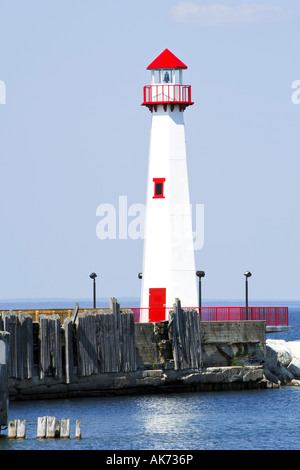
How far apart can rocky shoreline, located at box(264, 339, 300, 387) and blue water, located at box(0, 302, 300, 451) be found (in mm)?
1851

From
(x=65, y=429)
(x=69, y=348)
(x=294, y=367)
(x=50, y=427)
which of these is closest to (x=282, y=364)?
(x=294, y=367)

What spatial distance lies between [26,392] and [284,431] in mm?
9876

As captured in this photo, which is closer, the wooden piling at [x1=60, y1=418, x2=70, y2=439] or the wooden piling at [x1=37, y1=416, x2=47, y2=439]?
the wooden piling at [x1=60, y1=418, x2=70, y2=439]

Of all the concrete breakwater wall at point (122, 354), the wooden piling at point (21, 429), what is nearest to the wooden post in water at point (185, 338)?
the concrete breakwater wall at point (122, 354)

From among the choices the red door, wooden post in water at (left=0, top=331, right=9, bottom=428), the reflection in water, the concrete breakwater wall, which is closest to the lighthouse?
the red door

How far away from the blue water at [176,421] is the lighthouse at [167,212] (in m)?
4.86

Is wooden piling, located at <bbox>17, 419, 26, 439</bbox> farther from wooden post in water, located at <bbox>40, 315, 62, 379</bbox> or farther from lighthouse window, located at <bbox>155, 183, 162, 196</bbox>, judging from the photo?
lighthouse window, located at <bbox>155, 183, 162, 196</bbox>

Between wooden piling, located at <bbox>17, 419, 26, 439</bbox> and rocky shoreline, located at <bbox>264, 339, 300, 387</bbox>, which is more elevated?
rocky shoreline, located at <bbox>264, 339, 300, 387</bbox>

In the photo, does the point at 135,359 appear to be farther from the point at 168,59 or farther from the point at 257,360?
the point at 168,59

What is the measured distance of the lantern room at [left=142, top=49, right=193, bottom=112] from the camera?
175ft

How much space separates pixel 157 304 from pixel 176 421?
10014mm

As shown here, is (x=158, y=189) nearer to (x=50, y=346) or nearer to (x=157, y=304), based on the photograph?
(x=157, y=304)

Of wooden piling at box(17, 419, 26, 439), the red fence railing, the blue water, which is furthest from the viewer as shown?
the red fence railing
